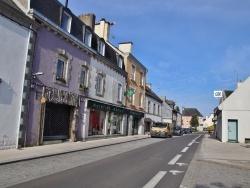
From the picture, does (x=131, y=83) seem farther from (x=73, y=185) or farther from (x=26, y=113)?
(x=73, y=185)

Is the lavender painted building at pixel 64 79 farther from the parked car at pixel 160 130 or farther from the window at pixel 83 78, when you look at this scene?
the parked car at pixel 160 130

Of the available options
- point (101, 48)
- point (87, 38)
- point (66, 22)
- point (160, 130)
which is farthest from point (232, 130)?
point (66, 22)

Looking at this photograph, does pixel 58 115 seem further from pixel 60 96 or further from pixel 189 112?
pixel 189 112

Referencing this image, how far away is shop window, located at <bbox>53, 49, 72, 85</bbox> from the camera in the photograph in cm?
Result: 1652

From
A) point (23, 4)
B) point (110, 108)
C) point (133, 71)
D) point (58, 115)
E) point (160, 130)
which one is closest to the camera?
point (23, 4)

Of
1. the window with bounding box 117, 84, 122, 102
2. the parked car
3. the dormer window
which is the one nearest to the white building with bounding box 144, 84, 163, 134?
the parked car

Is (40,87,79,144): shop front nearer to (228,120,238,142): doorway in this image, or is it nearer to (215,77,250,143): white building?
(215,77,250,143): white building

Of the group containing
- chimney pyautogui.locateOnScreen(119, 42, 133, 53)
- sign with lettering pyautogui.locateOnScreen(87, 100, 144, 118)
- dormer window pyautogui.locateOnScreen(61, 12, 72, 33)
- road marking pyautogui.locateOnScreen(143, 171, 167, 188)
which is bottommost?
road marking pyautogui.locateOnScreen(143, 171, 167, 188)

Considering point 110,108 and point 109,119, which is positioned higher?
point 110,108

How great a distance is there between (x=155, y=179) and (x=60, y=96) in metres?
10.2

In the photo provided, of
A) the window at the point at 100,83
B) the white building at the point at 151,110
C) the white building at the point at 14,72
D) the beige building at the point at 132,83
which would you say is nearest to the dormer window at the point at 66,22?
the white building at the point at 14,72

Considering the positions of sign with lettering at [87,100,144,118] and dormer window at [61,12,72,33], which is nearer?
dormer window at [61,12,72,33]

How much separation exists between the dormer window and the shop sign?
168 inches

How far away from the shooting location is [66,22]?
17.8 metres
